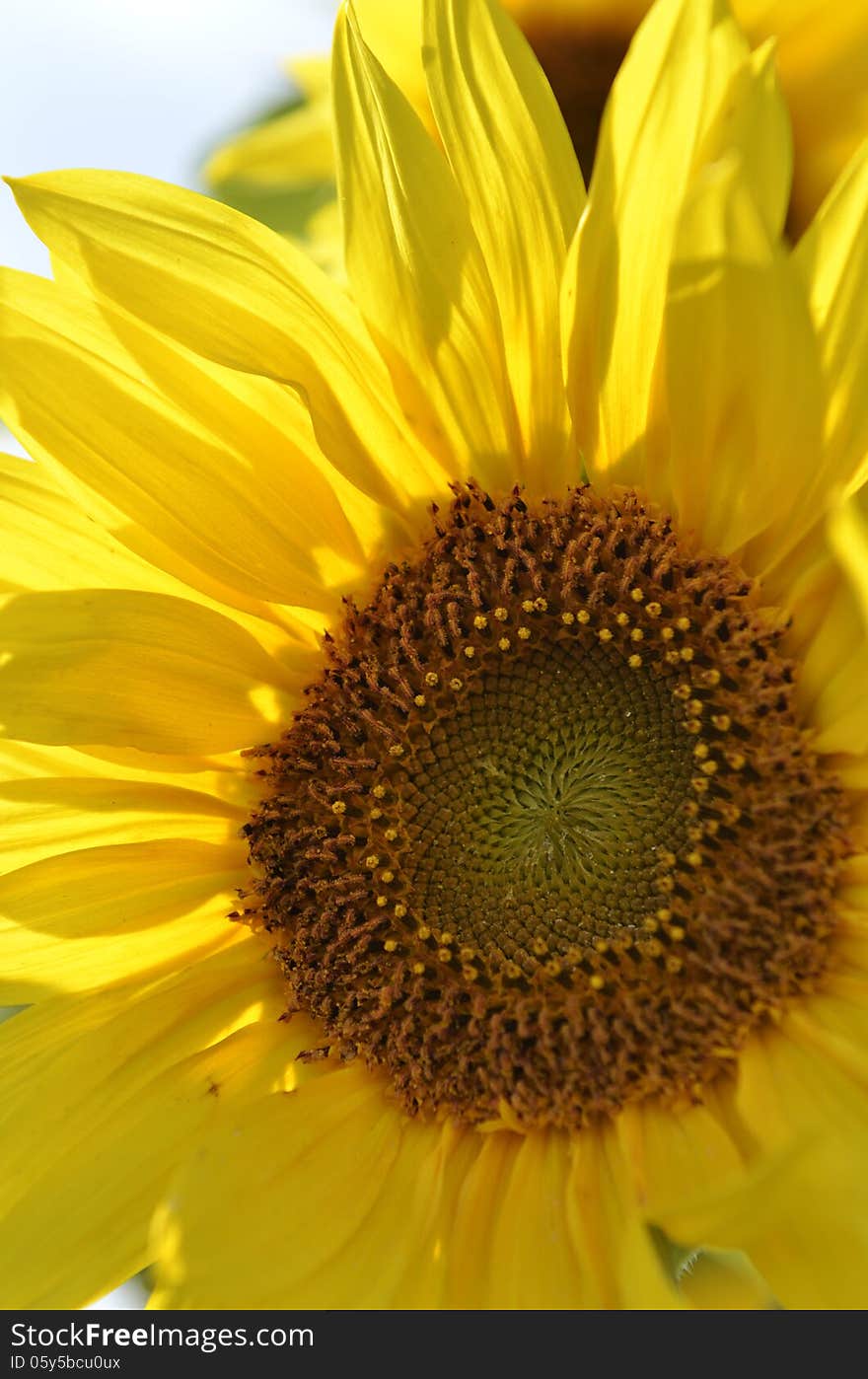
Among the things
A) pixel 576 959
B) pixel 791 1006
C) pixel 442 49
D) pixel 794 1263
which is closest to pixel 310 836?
pixel 576 959

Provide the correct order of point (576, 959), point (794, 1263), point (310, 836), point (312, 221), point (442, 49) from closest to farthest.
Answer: point (794, 1263) → point (442, 49) → point (576, 959) → point (310, 836) → point (312, 221)

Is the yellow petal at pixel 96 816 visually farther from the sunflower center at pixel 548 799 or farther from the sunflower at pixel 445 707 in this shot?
the sunflower center at pixel 548 799

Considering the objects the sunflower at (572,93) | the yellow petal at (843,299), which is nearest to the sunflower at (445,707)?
the yellow petal at (843,299)

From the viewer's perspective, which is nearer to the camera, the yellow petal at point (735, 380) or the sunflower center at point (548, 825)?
the yellow petal at point (735, 380)

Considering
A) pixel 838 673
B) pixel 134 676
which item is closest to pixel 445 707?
pixel 134 676

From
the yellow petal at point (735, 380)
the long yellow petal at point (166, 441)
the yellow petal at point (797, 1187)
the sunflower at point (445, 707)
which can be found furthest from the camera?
the long yellow petal at point (166, 441)

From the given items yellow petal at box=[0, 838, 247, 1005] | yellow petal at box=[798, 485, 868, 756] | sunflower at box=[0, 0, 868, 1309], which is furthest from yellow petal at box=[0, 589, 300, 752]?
yellow petal at box=[798, 485, 868, 756]

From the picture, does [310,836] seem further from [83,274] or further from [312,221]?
[312,221]
